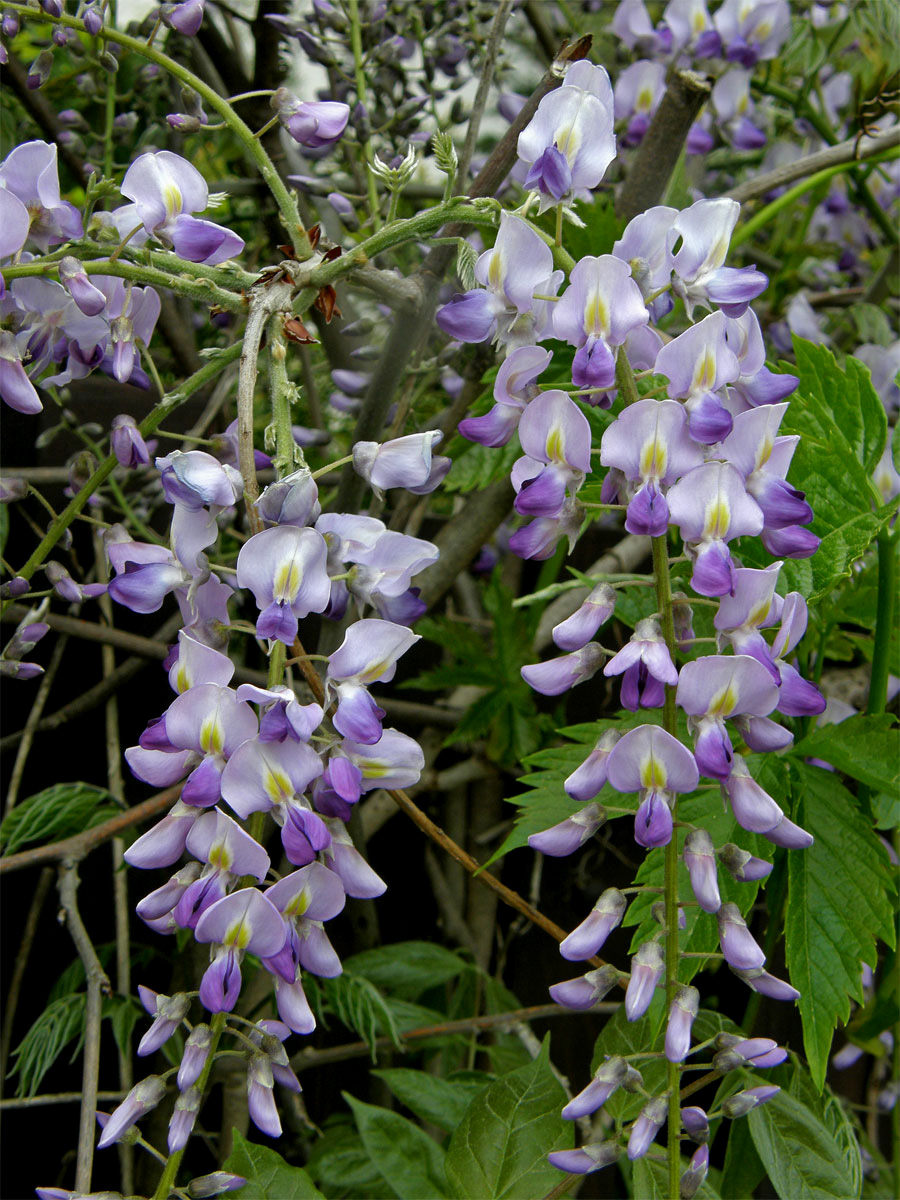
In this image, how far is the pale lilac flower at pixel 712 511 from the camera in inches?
25.9

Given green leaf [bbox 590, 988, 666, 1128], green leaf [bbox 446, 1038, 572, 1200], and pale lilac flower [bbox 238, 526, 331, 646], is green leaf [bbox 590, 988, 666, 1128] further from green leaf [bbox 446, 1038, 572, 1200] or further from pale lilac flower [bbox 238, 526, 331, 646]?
pale lilac flower [bbox 238, 526, 331, 646]

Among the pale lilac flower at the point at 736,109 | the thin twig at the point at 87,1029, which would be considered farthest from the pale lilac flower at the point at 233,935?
the pale lilac flower at the point at 736,109

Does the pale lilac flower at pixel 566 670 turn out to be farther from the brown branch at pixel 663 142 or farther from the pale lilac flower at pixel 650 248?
the brown branch at pixel 663 142

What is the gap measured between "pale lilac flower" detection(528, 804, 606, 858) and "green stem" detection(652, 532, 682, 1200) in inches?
2.1

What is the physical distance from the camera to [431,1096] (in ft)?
3.63

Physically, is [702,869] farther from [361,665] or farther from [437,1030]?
[437,1030]

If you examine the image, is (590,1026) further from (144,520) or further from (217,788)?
(217,788)

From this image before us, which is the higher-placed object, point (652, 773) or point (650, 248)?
point (650, 248)

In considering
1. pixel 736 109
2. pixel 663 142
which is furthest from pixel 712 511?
pixel 736 109

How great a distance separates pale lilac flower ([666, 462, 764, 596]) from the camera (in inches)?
25.9

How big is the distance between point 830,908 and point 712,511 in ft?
1.39

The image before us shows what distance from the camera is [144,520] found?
1.43 meters

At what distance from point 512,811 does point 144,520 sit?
2.41ft

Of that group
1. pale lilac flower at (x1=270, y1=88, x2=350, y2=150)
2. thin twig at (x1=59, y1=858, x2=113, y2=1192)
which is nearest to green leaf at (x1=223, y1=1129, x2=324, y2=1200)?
thin twig at (x1=59, y1=858, x2=113, y2=1192)
